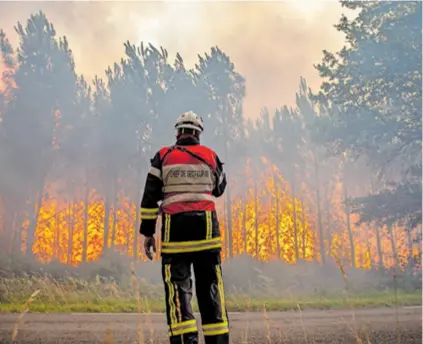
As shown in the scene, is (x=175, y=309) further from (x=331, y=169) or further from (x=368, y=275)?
(x=331, y=169)

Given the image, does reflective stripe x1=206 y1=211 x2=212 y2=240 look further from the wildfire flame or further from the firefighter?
the wildfire flame

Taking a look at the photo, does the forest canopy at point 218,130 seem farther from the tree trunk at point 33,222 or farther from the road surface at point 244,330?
the road surface at point 244,330

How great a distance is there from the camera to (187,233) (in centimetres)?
277

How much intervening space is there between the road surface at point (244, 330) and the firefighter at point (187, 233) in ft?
3.82

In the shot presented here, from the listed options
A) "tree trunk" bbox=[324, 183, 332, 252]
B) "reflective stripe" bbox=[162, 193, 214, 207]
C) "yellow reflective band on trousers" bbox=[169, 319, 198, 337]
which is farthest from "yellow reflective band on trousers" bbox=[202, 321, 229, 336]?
"tree trunk" bbox=[324, 183, 332, 252]

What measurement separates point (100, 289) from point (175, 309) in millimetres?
10362

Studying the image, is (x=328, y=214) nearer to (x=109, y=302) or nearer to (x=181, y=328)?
(x=109, y=302)

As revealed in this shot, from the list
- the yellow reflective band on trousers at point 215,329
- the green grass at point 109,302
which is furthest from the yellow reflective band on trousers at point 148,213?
the green grass at point 109,302

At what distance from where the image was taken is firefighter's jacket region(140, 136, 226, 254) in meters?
2.78

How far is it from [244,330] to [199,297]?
2.89 meters

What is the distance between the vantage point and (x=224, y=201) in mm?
23828

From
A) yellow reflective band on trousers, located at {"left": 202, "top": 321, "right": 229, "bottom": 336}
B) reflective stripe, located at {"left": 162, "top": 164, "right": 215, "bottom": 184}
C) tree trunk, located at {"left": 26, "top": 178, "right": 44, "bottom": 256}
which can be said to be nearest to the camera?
yellow reflective band on trousers, located at {"left": 202, "top": 321, "right": 229, "bottom": 336}

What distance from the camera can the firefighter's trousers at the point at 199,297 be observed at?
2.59m

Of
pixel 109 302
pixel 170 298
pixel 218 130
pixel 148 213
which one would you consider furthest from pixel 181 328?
pixel 218 130
